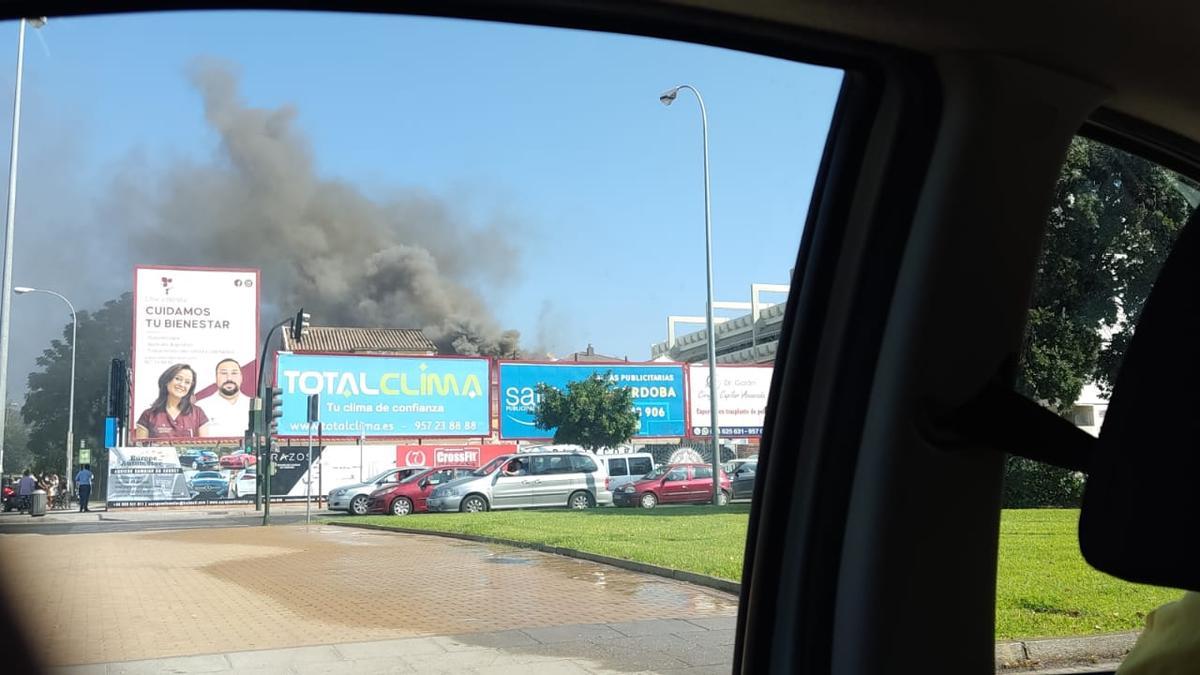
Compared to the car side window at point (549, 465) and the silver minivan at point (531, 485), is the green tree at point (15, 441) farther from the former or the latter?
the car side window at point (549, 465)

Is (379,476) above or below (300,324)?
below

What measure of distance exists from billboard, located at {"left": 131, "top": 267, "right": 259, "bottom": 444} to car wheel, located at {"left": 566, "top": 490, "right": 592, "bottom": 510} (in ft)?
7.66

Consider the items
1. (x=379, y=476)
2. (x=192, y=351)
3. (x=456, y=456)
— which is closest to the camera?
(x=192, y=351)

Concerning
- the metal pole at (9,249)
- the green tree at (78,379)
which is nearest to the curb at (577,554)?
the green tree at (78,379)

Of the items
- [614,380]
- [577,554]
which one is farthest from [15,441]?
[577,554]

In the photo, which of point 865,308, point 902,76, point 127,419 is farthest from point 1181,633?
point 127,419

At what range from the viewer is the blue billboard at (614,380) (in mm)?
2367

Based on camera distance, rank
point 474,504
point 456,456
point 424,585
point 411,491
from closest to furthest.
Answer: point 424,585, point 456,456, point 411,491, point 474,504

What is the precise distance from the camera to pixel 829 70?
1.97m

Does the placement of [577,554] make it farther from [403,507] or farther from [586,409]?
[403,507]

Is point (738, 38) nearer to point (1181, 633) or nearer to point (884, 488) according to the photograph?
point (884, 488)

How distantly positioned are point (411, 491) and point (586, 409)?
1.53 meters

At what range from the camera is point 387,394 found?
224 cm

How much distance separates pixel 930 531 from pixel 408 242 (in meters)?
1.09
